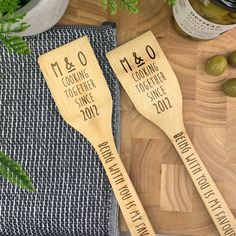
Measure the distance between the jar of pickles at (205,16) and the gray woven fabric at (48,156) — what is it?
0.08m

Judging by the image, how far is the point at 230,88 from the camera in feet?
1.38

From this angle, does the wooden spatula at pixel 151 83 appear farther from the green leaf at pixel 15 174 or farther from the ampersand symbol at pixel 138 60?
the green leaf at pixel 15 174

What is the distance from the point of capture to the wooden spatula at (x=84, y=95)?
421 mm

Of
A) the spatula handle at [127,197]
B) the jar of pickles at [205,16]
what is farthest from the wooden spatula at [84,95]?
the jar of pickles at [205,16]

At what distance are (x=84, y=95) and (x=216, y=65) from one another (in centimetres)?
14

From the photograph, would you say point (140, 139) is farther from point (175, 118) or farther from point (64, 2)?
point (64, 2)

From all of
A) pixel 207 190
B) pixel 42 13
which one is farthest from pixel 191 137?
pixel 42 13

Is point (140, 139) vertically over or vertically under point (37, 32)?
under

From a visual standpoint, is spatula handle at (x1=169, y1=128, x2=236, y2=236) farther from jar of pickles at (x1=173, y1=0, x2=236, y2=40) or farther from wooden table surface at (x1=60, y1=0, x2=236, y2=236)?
jar of pickles at (x1=173, y1=0, x2=236, y2=40)

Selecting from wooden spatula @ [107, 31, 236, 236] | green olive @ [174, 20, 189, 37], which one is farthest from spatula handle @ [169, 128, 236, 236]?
green olive @ [174, 20, 189, 37]

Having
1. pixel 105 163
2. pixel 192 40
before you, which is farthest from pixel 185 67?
pixel 105 163

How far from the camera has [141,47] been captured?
430 mm

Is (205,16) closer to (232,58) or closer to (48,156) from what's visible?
(232,58)

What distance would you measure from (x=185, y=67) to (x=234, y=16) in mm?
94
